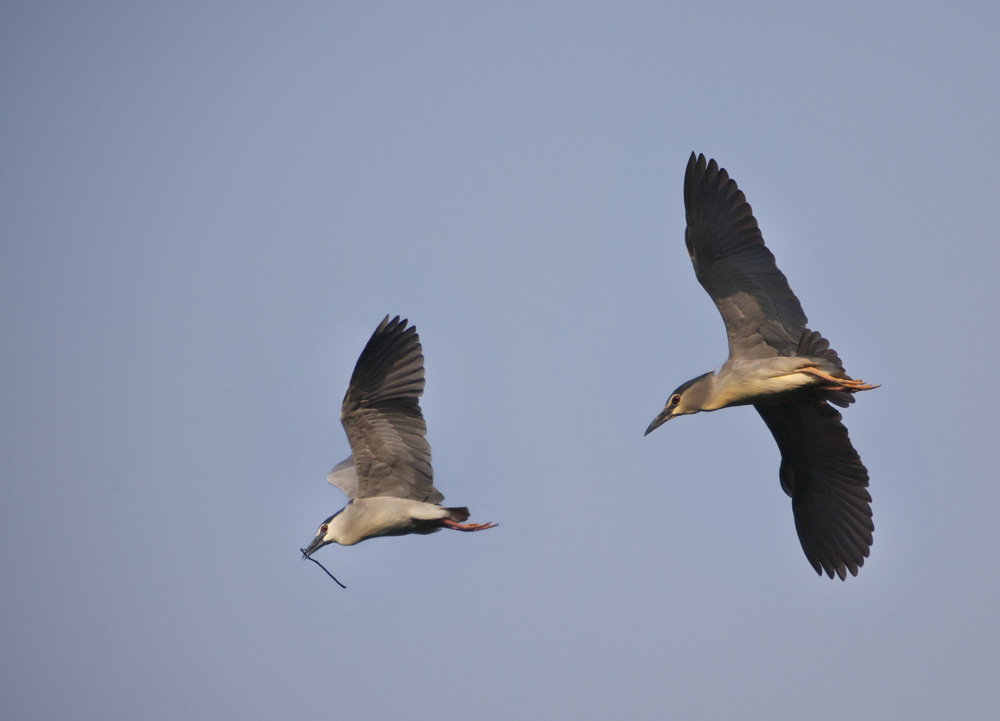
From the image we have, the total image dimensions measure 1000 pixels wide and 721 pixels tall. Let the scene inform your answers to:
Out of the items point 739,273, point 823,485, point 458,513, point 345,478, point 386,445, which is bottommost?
point 823,485

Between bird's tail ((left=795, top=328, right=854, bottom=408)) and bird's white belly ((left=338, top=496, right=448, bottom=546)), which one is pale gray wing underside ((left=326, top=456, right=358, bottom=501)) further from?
bird's tail ((left=795, top=328, right=854, bottom=408))

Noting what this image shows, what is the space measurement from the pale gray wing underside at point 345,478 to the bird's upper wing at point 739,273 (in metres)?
4.97

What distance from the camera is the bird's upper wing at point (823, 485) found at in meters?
14.6

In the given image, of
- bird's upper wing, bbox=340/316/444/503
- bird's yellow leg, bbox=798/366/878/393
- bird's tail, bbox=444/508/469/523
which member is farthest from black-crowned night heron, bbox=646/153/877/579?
bird's upper wing, bbox=340/316/444/503

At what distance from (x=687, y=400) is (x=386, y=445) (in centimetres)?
351

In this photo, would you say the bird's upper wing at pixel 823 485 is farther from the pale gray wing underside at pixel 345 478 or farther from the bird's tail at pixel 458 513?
the pale gray wing underside at pixel 345 478

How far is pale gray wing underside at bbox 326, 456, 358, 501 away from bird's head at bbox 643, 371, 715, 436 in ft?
12.6

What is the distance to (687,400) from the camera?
1401cm

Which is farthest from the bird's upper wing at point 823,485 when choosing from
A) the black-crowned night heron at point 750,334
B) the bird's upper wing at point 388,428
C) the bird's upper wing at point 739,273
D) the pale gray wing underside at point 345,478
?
the pale gray wing underside at point 345,478

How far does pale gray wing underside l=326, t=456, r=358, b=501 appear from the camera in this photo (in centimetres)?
1559

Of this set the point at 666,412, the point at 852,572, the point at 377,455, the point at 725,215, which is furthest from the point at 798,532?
the point at 377,455

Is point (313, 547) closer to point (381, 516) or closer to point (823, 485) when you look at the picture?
point (381, 516)

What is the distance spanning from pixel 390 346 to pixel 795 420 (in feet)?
16.0

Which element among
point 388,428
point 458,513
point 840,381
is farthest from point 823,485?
point 388,428
